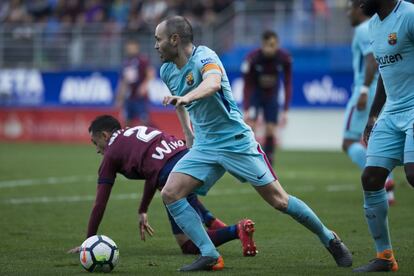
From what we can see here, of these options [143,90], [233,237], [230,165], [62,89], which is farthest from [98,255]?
[62,89]

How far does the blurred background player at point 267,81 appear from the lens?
58.2ft

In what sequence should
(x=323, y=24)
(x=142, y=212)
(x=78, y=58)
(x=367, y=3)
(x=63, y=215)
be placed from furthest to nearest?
(x=78, y=58) → (x=323, y=24) → (x=63, y=215) → (x=142, y=212) → (x=367, y=3)

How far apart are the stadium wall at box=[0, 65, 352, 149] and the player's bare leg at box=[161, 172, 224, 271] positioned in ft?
57.8

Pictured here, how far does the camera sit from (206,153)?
7621 millimetres

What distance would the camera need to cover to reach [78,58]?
94.7 ft

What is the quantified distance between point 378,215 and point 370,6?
5.28 ft

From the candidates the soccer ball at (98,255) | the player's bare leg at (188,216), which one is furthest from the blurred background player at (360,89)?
the soccer ball at (98,255)

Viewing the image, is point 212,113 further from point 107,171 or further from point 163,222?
point 163,222

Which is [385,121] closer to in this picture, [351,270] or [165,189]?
[351,270]

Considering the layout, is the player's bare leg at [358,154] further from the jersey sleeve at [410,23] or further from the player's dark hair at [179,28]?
the player's dark hair at [179,28]

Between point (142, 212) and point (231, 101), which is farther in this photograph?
point (142, 212)

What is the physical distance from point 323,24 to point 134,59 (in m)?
6.17

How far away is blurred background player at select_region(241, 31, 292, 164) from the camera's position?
1775 centimetres

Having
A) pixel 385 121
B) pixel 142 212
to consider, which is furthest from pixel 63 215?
pixel 385 121
